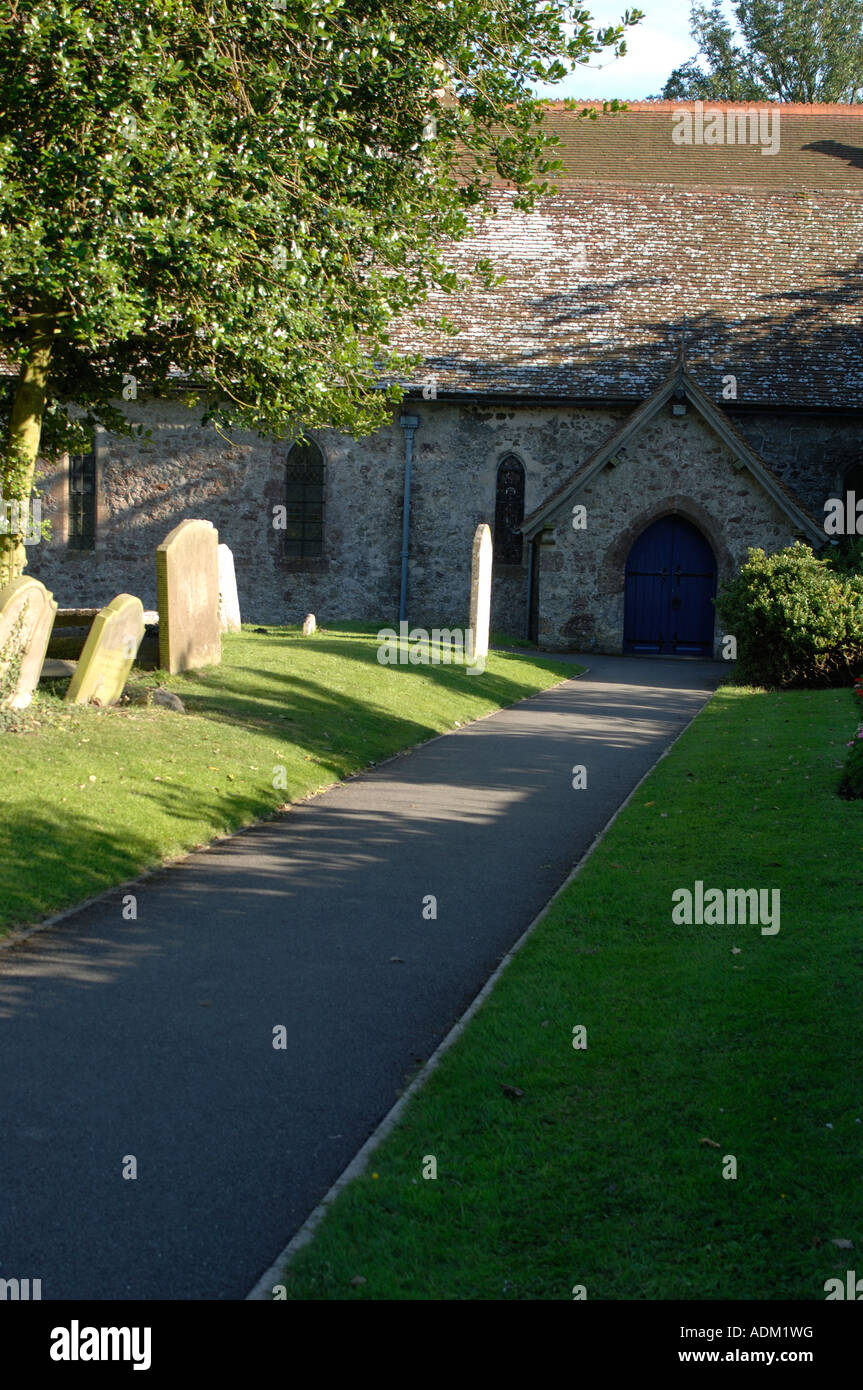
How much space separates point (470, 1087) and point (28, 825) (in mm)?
4870

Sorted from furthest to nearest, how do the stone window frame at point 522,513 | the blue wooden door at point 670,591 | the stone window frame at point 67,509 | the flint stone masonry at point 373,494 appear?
the stone window frame at point 67,509
the stone window frame at point 522,513
the flint stone masonry at point 373,494
the blue wooden door at point 670,591

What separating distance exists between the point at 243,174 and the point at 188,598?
528cm

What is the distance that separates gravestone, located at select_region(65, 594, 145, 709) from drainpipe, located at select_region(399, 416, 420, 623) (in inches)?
603

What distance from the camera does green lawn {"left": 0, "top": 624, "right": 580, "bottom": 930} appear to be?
8633 millimetres

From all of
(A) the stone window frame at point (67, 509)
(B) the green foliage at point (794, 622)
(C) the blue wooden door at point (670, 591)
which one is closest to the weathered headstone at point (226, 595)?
(B) the green foliage at point (794, 622)

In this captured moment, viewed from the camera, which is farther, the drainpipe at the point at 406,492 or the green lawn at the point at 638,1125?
the drainpipe at the point at 406,492

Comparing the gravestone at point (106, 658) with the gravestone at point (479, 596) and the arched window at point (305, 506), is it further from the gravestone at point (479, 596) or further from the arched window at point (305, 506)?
the arched window at point (305, 506)

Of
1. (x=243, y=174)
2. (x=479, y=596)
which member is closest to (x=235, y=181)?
(x=243, y=174)

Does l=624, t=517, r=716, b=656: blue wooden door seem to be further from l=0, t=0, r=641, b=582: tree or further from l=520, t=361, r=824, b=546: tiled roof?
l=0, t=0, r=641, b=582: tree

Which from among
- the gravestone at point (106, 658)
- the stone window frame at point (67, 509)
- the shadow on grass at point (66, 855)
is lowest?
the shadow on grass at point (66, 855)

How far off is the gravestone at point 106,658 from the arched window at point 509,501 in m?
16.2

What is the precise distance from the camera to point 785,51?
48.8 meters

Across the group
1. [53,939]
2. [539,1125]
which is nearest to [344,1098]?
[539,1125]

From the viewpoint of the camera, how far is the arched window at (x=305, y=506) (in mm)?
29047
